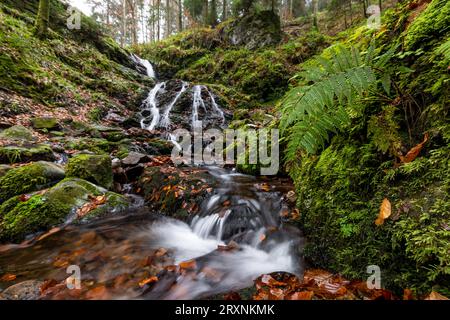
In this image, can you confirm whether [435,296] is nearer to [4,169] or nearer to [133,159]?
[133,159]

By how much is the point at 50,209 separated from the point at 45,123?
4.86 metres

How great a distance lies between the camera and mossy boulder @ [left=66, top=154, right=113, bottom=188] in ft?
16.3

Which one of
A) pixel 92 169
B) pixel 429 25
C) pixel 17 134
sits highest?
pixel 429 25

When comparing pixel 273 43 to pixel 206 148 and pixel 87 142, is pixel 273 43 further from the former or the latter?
pixel 87 142

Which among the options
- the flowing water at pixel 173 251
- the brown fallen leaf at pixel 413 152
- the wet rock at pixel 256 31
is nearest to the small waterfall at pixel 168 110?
the wet rock at pixel 256 31

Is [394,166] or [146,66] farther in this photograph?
[146,66]

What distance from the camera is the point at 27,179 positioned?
441 cm

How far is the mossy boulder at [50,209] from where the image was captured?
145 inches

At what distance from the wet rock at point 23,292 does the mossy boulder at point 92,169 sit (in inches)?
110

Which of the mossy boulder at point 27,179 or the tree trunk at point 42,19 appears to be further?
the tree trunk at point 42,19

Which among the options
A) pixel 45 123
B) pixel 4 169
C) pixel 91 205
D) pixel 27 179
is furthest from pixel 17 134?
pixel 91 205

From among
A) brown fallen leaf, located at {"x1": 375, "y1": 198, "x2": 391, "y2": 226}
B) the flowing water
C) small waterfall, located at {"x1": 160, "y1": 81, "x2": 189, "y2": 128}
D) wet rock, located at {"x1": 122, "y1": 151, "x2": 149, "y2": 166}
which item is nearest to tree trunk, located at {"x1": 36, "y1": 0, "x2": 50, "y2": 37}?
small waterfall, located at {"x1": 160, "y1": 81, "x2": 189, "y2": 128}

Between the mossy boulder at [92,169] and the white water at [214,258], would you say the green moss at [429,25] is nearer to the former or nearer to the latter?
the white water at [214,258]

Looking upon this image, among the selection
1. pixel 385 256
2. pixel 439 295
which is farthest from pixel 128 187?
pixel 439 295
